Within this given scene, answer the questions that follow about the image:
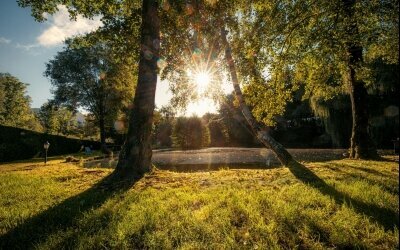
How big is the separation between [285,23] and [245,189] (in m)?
4.27

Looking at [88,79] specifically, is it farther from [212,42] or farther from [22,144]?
[212,42]

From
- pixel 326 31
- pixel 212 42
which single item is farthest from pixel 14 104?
pixel 326 31

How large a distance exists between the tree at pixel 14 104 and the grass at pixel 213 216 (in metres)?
63.3

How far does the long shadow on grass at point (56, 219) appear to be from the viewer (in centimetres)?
438

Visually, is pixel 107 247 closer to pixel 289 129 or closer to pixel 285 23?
pixel 285 23

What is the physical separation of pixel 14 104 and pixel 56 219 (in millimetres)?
70994

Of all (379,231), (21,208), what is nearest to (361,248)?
(379,231)

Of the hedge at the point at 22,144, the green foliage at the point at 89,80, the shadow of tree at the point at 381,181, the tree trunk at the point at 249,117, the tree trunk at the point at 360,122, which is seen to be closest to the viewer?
the shadow of tree at the point at 381,181

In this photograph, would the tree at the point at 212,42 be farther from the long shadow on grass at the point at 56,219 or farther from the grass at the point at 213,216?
the long shadow on grass at the point at 56,219

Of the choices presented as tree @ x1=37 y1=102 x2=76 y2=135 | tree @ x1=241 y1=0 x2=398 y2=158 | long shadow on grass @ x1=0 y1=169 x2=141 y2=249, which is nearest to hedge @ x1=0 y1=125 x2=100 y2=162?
long shadow on grass @ x1=0 y1=169 x2=141 y2=249

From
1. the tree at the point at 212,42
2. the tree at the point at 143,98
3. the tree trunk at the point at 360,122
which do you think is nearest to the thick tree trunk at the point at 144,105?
the tree at the point at 143,98

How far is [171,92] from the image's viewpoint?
535 inches

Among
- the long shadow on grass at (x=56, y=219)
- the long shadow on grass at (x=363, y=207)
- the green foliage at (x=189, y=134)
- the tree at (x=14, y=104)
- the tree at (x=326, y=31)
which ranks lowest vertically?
the long shadow on grass at (x=56, y=219)

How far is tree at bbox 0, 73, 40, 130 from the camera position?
2442 inches
